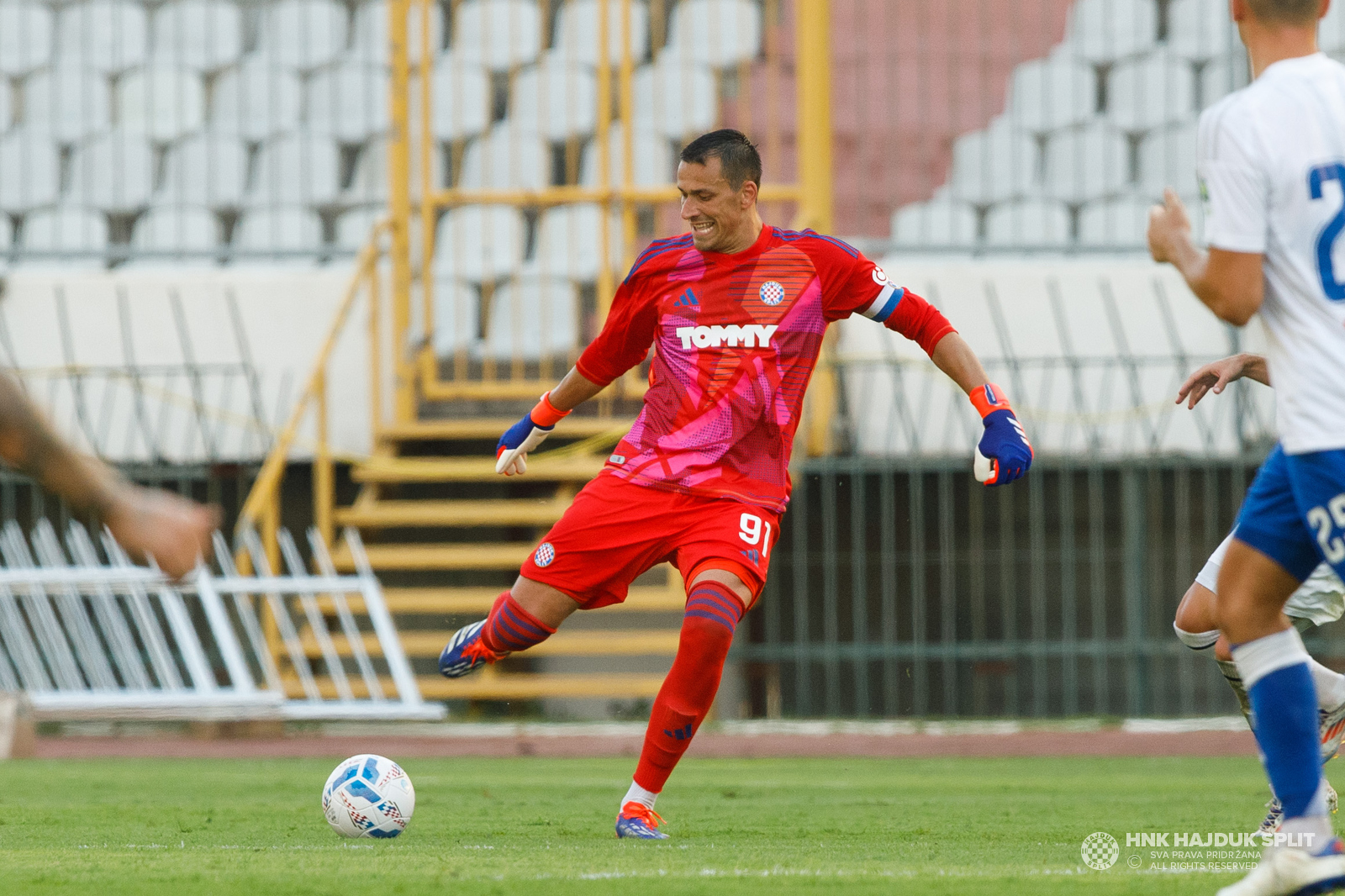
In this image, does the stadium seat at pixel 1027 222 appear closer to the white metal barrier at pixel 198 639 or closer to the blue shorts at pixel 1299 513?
the white metal barrier at pixel 198 639

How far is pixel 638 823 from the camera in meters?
5.27

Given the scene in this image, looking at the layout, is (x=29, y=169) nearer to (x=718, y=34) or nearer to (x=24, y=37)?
(x=24, y=37)

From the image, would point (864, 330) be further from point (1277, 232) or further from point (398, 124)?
point (1277, 232)

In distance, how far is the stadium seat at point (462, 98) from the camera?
48.2 ft

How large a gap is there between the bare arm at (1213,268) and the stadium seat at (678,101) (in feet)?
36.3

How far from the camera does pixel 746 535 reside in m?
5.50

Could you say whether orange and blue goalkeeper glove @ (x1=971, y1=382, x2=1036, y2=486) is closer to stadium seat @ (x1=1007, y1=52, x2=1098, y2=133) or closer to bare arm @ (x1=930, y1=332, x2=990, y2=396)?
bare arm @ (x1=930, y1=332, x2=990, y2=396)

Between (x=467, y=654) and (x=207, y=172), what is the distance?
10513 millimetres

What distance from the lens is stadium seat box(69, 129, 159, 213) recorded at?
50.0ft

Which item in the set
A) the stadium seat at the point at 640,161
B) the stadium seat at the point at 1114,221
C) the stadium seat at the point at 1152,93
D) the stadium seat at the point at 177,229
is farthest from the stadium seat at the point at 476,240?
the stadium seat at the point at 1152,93

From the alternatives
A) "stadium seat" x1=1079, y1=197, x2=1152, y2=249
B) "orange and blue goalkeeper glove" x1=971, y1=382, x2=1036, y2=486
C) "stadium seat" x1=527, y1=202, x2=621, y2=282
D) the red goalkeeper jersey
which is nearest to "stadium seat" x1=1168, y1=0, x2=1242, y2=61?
"stadium seat" x1=1079, y1=197, x2=1152, y2=249

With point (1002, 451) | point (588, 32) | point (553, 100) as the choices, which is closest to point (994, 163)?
point (588, 32)

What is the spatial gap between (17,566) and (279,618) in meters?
2.49

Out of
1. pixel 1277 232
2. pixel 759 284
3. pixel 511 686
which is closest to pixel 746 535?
pixel 759 284
